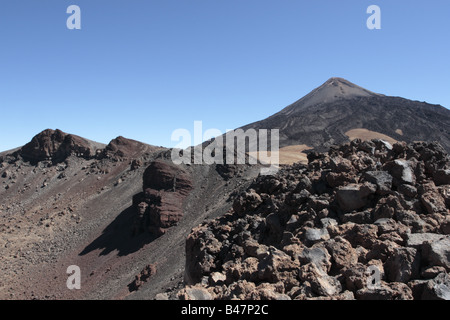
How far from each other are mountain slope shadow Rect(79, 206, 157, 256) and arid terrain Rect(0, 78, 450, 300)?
0.13 metres

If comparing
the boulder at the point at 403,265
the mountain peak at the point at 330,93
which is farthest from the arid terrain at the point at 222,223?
the mountain peak at the point at 330,93

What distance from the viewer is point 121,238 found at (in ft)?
94.2

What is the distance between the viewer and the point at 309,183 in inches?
364

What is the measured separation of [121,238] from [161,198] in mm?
4953

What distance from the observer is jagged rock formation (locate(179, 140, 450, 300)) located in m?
5.22

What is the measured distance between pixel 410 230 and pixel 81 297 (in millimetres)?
22890

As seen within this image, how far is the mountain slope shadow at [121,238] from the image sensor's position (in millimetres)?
27078

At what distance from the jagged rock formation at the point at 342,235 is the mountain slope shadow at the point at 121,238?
18.0 m

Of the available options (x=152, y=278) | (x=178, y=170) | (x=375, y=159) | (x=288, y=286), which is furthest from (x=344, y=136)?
(x=288, y=286)

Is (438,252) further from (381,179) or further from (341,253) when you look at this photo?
(381,179)

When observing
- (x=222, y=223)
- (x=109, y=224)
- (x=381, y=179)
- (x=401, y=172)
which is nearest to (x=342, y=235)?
(x=381, y=179)
